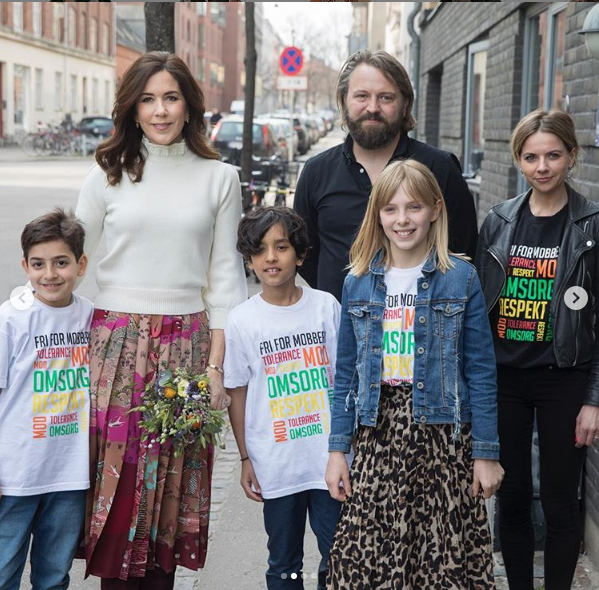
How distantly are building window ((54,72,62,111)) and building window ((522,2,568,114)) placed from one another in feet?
154

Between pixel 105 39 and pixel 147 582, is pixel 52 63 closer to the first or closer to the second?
pixel 105 39

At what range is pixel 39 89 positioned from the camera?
50.5 metres

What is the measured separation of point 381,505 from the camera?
3055 millimetres

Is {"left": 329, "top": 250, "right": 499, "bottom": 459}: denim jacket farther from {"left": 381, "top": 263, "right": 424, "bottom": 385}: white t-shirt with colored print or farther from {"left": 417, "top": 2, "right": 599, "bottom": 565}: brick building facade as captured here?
{"left": 417, "top": 2, "right": 599, "bottom": 565}: brick building facade

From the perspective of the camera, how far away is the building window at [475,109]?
1210 cm

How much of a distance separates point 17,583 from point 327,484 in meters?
1.12

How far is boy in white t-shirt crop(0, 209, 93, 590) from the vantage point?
10.7 feet

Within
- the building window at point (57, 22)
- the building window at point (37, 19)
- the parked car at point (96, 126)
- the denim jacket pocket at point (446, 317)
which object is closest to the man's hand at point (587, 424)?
the denim jacket pocket at point (446, 317)

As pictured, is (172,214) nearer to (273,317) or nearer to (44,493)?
(273,317)

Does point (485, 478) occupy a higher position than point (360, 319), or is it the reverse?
point (360, 319)

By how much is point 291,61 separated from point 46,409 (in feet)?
54.6

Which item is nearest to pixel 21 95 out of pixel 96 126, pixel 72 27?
pixel 96 126

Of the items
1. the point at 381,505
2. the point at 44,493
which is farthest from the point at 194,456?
the point at 381,505

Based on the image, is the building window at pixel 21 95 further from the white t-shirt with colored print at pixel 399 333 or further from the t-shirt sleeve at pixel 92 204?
the white t-shirt with colored print at pixel 399 333
